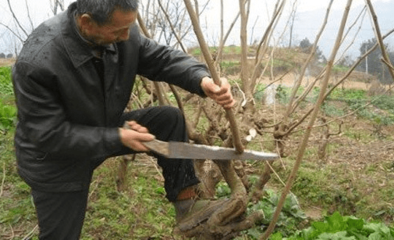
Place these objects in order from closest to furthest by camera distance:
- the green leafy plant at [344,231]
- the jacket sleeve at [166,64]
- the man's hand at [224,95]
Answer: the man's hand at [224,95] → the jacket sleeve at [166,64] → the green leafy plant at [344,231]

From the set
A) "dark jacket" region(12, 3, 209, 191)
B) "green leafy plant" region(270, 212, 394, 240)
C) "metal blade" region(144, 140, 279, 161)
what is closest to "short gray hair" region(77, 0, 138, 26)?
"dark jacket" region(12, 3, 209, 191)

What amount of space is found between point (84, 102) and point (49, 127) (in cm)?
26

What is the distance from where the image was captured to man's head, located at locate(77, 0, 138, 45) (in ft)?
6.57

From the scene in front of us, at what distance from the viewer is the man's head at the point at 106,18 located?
6.57 ft

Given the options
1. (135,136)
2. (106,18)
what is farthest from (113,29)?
(135,136)

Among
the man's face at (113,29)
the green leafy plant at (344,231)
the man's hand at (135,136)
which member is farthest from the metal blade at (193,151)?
the green leafy plant at (344,231)

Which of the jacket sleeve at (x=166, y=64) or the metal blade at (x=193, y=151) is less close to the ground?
the jacket sleeve at (x=166, y=64)

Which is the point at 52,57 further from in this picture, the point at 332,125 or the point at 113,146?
the point at 332,125

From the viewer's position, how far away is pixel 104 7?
199 centimetres

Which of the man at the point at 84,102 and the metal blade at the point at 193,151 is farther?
the man at the point at 84,102

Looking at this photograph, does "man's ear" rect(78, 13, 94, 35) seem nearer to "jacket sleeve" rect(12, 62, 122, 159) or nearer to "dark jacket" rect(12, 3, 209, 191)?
"dark jacket" rect(12, 3, 209, 191)

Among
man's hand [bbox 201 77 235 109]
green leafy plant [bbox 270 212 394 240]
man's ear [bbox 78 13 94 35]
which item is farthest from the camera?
green leafy plant [bbox 270 212 394 240]

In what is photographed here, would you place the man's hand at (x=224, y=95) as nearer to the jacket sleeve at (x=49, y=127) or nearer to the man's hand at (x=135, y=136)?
the man's hand at (x=135, y=136)

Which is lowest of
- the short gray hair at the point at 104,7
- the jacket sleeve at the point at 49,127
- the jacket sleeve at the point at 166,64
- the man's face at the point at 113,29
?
the jacket sleeve at the point at 49,127
